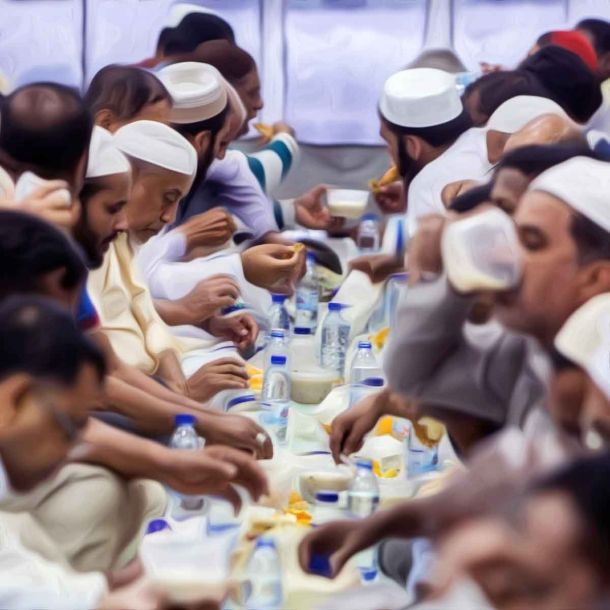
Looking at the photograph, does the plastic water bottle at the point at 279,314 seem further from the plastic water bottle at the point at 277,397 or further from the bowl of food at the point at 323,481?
the bowl of food at the point at 323,481

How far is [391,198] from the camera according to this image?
248 centimetres

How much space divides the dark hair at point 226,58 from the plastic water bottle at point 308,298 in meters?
0.49

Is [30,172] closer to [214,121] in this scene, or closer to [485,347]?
[214,121]

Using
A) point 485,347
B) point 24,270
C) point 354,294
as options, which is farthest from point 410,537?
point 24,270

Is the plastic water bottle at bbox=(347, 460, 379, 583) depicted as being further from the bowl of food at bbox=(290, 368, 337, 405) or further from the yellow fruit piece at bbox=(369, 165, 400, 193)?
the yellow fruit piece at bbox=(369, 165, 400, 193)

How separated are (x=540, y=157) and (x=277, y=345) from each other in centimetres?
90

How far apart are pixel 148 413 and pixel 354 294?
56cm

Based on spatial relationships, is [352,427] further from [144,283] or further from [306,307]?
[144,283]

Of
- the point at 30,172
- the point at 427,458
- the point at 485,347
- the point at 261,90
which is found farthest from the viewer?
the point at 261,90

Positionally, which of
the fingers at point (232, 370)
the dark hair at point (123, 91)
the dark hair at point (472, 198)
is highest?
the dark hair at point (123, 91)

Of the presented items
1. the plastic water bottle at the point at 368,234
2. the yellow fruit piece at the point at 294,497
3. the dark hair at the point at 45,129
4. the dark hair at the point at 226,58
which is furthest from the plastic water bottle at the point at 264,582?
the dark hair at the point at 226,58

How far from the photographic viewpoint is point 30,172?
242 centimetres

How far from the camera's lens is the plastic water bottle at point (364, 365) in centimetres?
236

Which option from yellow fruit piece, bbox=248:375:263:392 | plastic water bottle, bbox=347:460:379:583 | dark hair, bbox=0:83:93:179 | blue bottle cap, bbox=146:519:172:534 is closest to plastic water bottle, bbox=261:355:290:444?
yellow fruit piece, bbox=248:375:263:392
